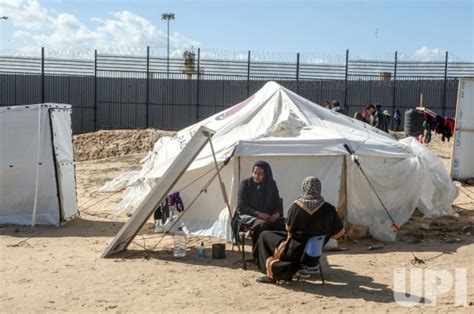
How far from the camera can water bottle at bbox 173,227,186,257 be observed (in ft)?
27.5

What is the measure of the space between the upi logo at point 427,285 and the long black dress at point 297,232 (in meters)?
0.98

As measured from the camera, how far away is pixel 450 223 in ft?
35.4

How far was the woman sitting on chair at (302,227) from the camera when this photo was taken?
262 inches

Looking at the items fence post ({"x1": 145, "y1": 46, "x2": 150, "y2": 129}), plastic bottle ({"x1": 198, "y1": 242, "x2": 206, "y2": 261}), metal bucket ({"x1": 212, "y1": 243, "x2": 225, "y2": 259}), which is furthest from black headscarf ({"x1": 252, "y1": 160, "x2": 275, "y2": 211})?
fence post ({"x1": 145, "y1": 46, "x2": 150, "y2": 129})

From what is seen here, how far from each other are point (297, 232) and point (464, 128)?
9.16 m

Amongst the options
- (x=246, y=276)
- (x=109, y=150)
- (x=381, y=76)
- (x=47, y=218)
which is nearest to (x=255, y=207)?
(x=246, y=276)

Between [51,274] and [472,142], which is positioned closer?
[51,274]

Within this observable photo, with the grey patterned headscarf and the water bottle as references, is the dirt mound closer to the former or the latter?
the water bottle

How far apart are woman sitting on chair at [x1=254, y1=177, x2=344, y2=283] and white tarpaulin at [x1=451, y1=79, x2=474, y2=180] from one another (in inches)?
342

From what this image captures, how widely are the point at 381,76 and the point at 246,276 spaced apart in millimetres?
20613

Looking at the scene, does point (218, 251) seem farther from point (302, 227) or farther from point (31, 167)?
point (31, 167)

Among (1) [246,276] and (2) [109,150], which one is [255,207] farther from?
(2) [109,150]

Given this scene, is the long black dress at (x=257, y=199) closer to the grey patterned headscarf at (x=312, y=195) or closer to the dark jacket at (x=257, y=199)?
the dark jacket at (x=257, y=199)

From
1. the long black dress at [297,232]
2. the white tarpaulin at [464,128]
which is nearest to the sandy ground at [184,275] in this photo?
the long black dress at [297,232]
